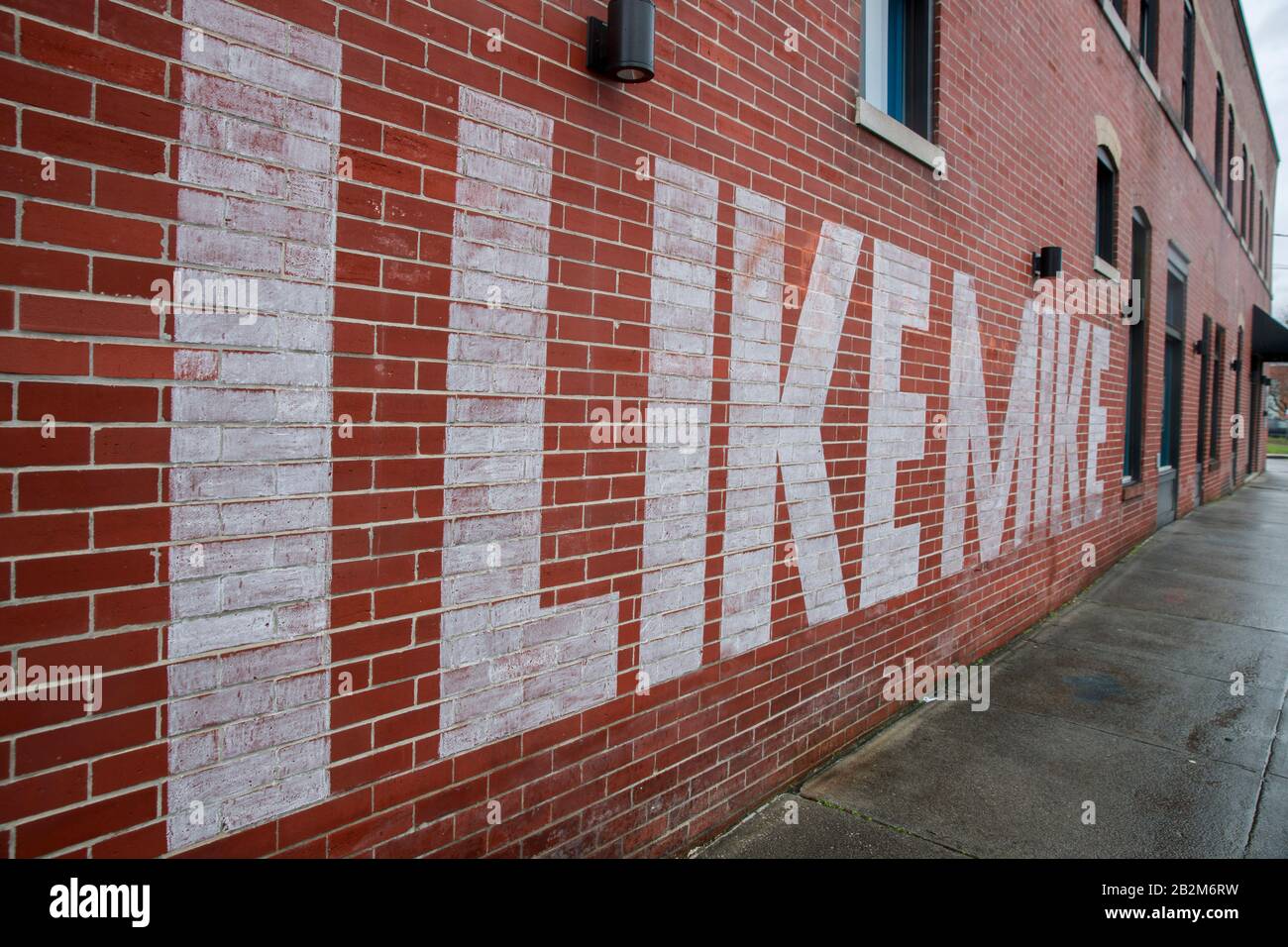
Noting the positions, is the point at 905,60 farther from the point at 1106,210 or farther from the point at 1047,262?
the point at 1106,210

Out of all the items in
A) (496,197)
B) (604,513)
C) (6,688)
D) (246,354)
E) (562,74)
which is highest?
(562,74)

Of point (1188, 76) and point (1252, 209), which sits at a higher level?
point (1252, 209)

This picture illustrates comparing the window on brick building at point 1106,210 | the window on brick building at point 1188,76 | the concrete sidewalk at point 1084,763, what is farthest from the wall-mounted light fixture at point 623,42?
the window on brick building at point 1188,76

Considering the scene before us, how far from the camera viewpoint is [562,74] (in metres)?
2.57

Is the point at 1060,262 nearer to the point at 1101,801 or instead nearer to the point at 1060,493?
the point at 1060,493

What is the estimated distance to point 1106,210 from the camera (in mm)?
8469

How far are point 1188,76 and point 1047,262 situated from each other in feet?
27.9

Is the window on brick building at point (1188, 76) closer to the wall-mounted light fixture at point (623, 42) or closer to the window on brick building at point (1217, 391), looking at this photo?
the window on brick building at point (1217, 391)

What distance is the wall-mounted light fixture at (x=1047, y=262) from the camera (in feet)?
20.1

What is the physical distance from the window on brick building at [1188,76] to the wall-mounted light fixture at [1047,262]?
7779 mm

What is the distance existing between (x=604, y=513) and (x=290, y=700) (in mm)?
1172

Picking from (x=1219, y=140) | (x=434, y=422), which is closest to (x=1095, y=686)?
(x=434, y=422)

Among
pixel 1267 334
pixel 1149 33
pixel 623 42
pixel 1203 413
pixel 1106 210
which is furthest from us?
pixel 1267 334

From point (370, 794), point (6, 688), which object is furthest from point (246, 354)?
point (370, 794)
